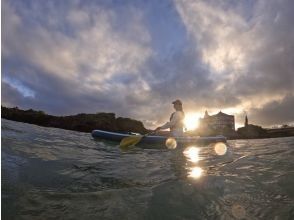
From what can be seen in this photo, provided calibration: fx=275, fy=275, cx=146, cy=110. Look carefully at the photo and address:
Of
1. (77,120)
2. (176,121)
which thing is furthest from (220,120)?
(176,121)

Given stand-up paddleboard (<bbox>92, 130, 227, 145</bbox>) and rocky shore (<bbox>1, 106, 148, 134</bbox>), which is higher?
rocky shore (<bbox>1, 106, 148, 134</bbox>)

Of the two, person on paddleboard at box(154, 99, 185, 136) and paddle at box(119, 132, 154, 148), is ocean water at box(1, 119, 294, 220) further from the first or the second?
person on paddleboard at box(154, 99, 185, 136)

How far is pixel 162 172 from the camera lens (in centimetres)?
634

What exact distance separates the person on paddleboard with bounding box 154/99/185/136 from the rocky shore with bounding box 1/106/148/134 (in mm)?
43809

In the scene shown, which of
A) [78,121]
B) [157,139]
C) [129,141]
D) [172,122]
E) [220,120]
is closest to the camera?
[129,141]

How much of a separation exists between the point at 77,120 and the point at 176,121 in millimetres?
57668

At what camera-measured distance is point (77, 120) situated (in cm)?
6781

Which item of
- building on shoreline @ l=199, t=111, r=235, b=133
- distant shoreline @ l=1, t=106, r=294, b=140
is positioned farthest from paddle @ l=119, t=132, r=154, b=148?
building on shoreline @ l=199, t=111, r=235, b=133

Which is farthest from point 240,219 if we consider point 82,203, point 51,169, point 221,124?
point 221,124

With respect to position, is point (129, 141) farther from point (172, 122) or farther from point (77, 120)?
point (77, 120)

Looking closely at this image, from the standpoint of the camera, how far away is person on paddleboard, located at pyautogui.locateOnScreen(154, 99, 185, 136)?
1304 centimetres

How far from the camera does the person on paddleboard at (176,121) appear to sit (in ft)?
42.8

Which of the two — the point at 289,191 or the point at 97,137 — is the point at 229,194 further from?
the point at 97,137

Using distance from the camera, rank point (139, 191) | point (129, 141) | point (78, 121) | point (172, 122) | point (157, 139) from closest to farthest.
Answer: point (139, 191) < point (129, 141) < point (157, 139) < point (172, 122) < point (78, 121)
